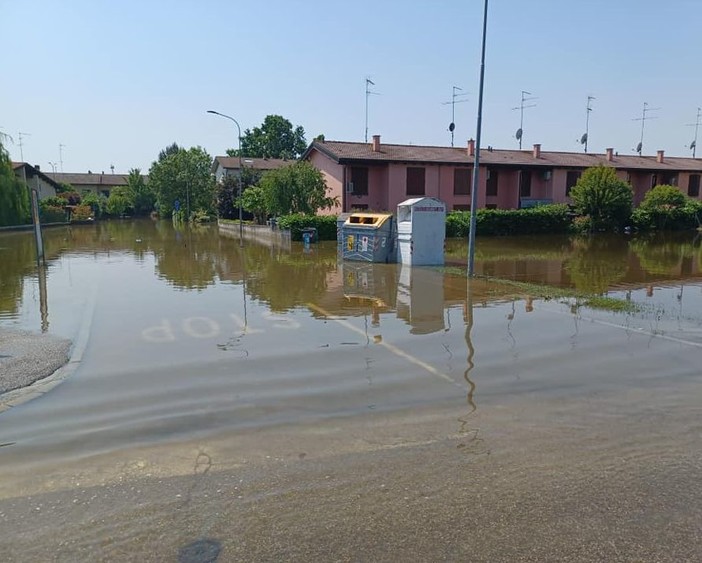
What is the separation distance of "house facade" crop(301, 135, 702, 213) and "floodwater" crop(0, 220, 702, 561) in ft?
82.3

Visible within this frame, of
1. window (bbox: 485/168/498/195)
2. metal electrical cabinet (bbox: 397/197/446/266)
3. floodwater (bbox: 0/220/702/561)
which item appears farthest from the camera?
window (bbox: 485/168/498/195)

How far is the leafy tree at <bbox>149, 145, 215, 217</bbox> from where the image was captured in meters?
59.8

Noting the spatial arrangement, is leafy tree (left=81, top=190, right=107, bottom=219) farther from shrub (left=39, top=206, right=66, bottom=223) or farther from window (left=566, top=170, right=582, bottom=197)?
window (left=566, top=170, right=582, bottom=197)

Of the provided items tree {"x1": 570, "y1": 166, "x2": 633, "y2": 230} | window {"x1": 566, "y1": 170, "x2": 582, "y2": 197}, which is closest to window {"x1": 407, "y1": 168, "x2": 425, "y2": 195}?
tree {"x1": 570, "y1": 166, "x2": 633, "y2": 230}

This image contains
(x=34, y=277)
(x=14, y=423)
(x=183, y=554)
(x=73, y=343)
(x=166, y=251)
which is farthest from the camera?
(x=166, y=251)

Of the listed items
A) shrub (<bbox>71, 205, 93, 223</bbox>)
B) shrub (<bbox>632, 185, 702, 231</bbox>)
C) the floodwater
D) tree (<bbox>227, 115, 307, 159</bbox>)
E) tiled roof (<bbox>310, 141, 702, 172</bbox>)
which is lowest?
the floodwater

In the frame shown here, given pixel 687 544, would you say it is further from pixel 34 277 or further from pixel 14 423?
pixel 34 277

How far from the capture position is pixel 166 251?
84.5ft

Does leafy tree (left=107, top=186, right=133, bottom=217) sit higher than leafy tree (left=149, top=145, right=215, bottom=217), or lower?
lower

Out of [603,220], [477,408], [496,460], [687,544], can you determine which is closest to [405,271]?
[477,408]

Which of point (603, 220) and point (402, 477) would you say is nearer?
point (402, 477)

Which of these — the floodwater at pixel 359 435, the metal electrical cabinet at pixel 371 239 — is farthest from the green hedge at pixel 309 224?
the floodwater at pixel 359 435

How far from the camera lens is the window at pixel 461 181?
38656 mm

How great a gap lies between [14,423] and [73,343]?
11.0 ft
